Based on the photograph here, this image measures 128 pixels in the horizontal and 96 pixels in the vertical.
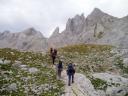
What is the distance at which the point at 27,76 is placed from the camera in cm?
4856

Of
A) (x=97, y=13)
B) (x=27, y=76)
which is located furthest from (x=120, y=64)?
(x=97, y=13)

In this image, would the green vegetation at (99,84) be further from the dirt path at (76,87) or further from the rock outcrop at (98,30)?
the rock outcrop at (98,30)

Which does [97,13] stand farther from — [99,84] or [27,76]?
[27,76]

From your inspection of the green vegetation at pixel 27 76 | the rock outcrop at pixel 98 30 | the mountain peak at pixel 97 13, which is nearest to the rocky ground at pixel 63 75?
the green vegetation at pixel 27 76

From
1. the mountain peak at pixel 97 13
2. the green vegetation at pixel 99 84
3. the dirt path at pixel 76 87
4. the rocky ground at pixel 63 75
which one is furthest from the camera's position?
the mountain peak at pixel 97 13

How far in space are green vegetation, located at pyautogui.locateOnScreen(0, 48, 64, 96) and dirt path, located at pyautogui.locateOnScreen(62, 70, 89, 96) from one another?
0.91 metres

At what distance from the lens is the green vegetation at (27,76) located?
4373 cm

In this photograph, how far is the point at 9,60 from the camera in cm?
5488

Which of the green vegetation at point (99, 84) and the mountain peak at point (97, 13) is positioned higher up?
the mountain peak at point (97, 13)

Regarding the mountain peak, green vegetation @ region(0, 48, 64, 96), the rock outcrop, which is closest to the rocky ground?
green vegetation @ region(0, 48, 64, 96)

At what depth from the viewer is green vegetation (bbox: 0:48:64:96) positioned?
143 feet

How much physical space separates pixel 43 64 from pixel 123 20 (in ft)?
272

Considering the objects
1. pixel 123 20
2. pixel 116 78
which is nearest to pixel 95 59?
pixel 116 78

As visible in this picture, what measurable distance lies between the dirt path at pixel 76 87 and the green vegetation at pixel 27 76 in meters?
0.91
